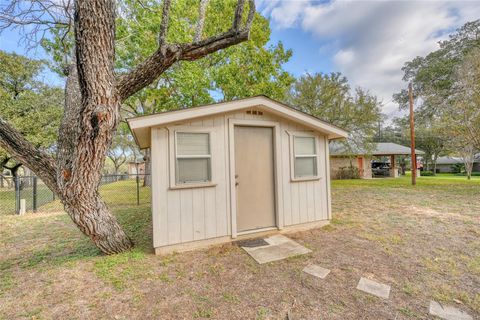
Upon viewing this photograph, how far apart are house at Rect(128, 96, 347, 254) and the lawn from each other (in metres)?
0.45

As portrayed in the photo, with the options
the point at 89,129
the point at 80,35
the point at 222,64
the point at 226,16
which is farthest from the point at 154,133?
the point at 226,16

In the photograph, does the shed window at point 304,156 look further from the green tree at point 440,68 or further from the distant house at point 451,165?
the distant house at point 451,165

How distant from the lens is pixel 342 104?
46.9ft

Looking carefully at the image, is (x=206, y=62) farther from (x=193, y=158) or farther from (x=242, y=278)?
(x=242, y=278)

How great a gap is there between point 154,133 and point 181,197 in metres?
1.17

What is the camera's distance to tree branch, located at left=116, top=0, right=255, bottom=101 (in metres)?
3.28

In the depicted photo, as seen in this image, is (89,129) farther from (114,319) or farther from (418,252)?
(418,252)

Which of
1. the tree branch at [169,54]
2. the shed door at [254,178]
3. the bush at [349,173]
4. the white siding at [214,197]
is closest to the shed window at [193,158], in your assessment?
the white siding at [214,197]

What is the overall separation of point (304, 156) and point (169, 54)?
327 cm

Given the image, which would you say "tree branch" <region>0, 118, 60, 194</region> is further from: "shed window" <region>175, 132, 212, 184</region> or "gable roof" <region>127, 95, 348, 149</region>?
"shed window" <region>175, 132, 212, 184</region>

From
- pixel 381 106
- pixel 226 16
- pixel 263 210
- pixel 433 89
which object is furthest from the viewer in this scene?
pixel 433 89

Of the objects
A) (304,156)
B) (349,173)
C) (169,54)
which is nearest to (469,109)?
(349,173)

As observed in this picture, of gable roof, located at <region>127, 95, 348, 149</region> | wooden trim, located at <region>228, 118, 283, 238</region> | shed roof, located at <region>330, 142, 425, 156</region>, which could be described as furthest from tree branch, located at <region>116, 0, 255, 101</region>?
shed roof, located at <region>330, 142, 425, 156</region>

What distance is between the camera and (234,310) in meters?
2.21
